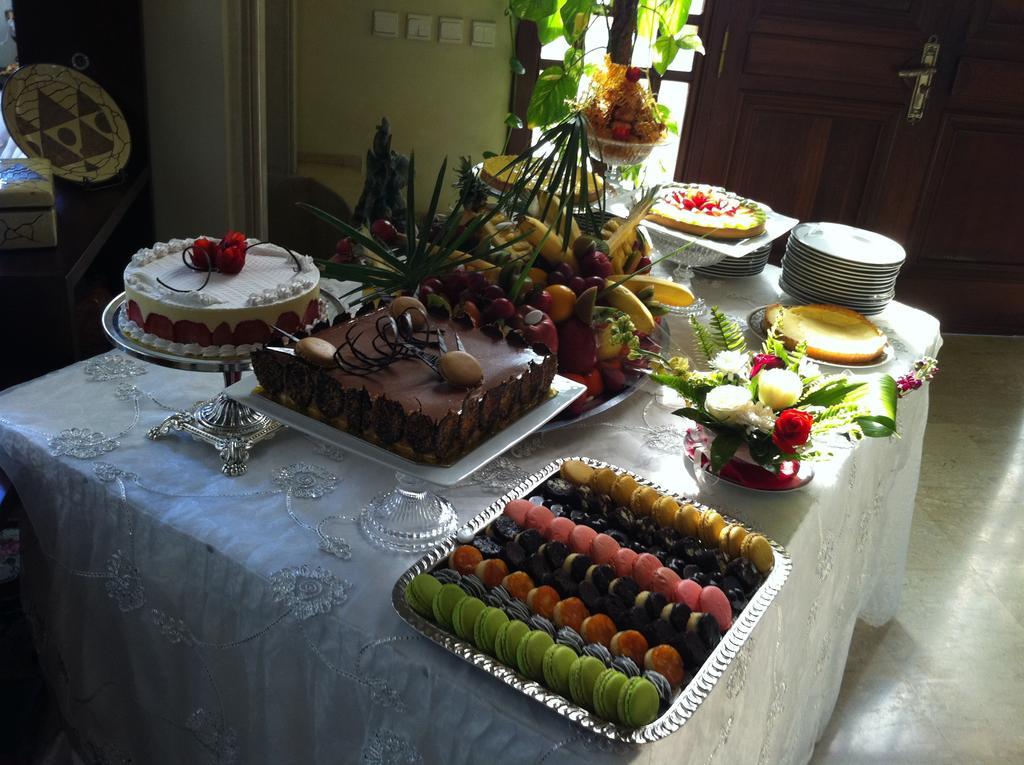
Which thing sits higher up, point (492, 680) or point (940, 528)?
point (492, 680)

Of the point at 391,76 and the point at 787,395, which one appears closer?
the point at 787,395

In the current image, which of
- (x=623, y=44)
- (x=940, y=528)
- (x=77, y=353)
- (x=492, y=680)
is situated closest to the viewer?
(x=492, y=680)

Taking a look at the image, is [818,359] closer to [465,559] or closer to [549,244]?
[549,244]

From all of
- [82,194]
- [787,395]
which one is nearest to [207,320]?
[787,395]

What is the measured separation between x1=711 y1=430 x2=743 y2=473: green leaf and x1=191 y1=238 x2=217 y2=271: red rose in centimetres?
69

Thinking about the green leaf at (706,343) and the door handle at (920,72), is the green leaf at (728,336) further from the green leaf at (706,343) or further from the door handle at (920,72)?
the door handle at (920,72)

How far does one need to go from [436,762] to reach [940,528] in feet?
6.62

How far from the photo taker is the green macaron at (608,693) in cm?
74

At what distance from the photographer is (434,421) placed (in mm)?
903

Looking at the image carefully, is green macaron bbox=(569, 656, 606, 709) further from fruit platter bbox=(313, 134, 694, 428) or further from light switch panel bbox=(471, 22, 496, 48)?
light switch panel bbox=(471, 22, 496, 48)

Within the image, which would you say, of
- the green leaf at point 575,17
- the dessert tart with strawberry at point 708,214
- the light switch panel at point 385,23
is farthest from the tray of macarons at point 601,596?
the light switch panel at point 385,23

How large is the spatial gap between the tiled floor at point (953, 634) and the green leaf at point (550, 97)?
61.0 inches

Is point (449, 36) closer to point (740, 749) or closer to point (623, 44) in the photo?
point (623, 44)

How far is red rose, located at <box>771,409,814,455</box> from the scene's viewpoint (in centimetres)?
107
